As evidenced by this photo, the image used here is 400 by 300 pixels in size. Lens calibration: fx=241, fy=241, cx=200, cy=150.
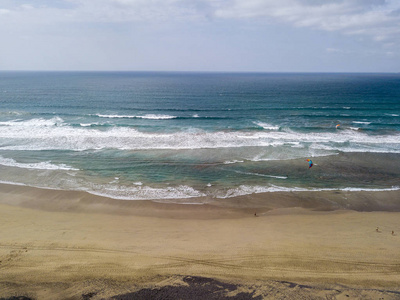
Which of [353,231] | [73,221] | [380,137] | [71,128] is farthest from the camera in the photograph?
[71,128]

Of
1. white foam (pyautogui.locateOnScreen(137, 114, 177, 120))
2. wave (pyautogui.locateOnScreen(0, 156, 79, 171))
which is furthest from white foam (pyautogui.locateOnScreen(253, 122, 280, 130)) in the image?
wave (pyautogui.locateOnScreen(0, 156, 79, 171))

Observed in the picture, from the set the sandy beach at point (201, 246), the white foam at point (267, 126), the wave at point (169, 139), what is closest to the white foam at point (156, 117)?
→ the wave at point (169, 139)

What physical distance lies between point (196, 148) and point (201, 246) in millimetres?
16411

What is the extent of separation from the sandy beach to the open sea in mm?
2028

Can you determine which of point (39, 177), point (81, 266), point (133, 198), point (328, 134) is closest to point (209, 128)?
point (328, 134)

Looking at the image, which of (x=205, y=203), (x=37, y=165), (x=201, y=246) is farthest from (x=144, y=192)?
(x=37, y=165)

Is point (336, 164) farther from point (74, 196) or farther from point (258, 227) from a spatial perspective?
point (74, 196)

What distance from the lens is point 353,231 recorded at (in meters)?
14.3

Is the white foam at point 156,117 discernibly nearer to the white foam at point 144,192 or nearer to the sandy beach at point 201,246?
the white foam at point 144,192

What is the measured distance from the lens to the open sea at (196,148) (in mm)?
20281

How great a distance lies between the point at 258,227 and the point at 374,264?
5843mm

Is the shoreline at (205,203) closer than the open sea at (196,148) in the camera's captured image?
Yes

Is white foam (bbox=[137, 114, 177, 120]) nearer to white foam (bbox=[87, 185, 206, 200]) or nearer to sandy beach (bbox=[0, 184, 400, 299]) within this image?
white foam (bbox=[87, 185, 206, 200])

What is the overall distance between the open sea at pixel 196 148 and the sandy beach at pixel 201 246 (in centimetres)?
203
